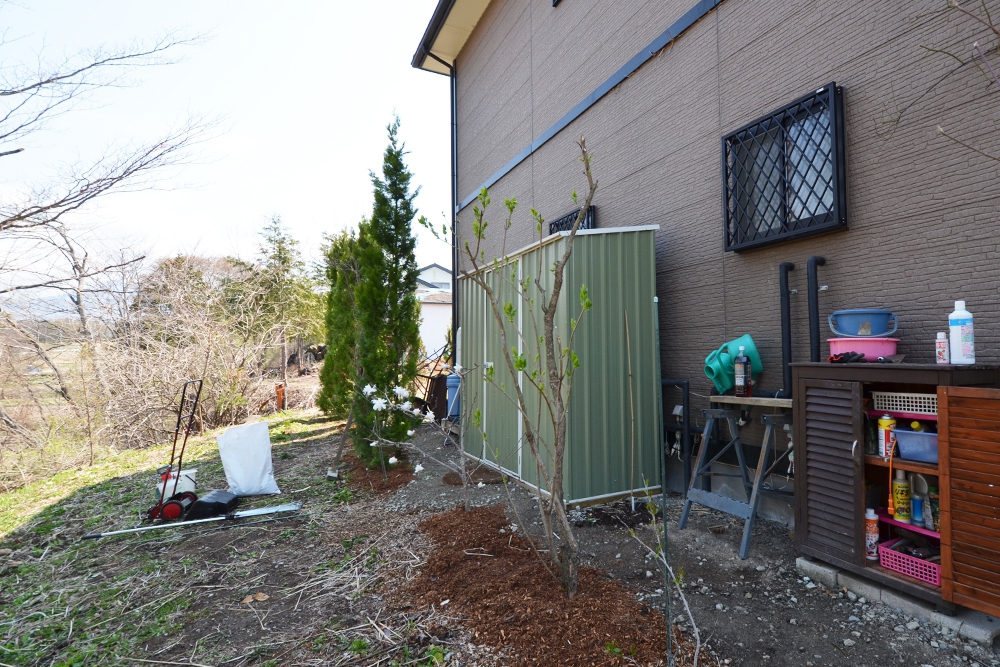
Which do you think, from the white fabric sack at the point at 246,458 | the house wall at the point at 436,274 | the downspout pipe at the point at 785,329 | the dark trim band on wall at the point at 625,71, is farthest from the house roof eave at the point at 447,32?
the house wall at the point at 436,274

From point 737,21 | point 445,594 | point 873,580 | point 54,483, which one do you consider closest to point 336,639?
point 445,594

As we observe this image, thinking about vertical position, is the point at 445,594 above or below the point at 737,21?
below

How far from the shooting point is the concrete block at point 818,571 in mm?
2582

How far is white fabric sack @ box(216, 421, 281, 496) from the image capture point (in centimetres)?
497

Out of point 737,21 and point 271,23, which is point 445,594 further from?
point 271,23

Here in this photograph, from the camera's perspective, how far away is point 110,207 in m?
6.23

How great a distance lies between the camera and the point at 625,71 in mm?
4996

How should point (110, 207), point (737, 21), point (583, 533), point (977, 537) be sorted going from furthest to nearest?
point (110, 207)
point (737, 21)
point (583, 533)
point (977, 537)

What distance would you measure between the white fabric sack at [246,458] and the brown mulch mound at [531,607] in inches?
106

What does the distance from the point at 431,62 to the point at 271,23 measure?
3.69 meters

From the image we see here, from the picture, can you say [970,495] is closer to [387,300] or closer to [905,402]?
[905,402]

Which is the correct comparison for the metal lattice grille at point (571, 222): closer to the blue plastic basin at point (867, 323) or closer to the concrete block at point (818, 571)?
the blue plastic basin at point (867, 323)

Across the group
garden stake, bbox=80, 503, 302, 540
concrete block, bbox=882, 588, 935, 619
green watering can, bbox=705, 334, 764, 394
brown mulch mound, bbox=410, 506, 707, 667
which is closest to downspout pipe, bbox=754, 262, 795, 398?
green watering can, bbox=705, 334, 764, 394

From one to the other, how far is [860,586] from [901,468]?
0.63m
